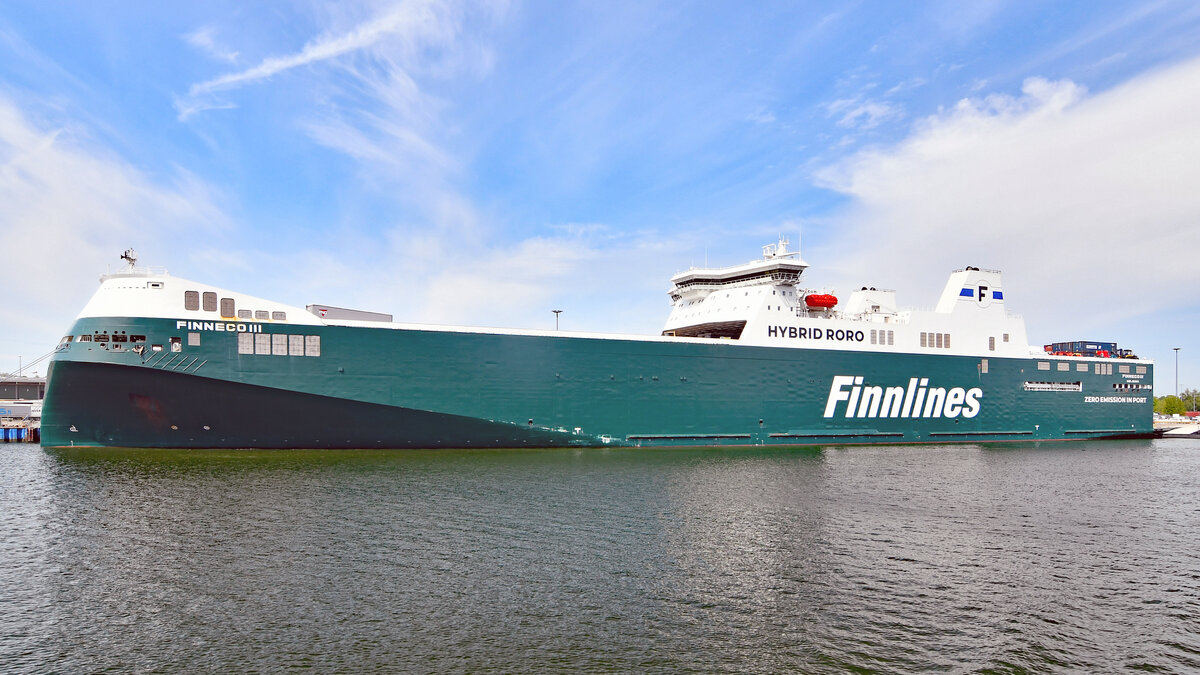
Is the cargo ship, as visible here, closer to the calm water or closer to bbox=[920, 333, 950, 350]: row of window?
bbox=[920, 333, 950, 350]: row of window

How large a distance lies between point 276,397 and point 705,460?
17.8m

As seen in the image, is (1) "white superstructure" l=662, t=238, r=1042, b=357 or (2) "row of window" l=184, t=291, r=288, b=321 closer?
(2) "row of window" l=184, t=291, r=288, b=321

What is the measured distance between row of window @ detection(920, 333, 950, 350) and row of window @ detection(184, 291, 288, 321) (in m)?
34.3

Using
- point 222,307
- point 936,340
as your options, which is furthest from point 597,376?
point 936,340

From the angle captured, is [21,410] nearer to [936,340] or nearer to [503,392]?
[503,392]

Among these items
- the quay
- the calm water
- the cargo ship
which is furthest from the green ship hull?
the quay

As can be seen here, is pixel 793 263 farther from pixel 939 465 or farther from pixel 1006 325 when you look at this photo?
pixel 1006 325

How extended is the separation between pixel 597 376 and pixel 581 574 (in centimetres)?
1961

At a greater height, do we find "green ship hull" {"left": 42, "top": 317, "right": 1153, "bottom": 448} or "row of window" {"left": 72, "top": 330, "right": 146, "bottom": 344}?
"row of window" {"left": 72, "top": 330, "right": 146, "bottom": 344}

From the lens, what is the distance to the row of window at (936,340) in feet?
127

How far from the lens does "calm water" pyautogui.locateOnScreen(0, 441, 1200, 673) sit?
28.1 ft

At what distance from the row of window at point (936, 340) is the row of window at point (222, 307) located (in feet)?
113

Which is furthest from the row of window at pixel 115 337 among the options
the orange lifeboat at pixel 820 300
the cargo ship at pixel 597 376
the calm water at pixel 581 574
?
the orange lifeboat at pixel 820 300

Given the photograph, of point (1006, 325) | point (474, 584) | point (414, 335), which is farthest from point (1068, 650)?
point (1006, 325)
